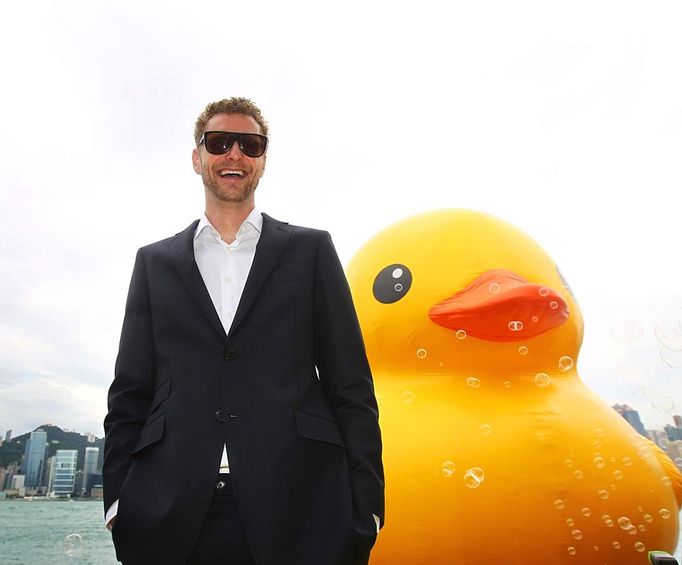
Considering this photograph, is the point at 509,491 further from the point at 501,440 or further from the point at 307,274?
the point at 307,274

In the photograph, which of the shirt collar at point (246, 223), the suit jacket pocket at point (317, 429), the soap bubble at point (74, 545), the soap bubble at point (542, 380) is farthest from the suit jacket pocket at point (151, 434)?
the soap bubble at point (542, 380)

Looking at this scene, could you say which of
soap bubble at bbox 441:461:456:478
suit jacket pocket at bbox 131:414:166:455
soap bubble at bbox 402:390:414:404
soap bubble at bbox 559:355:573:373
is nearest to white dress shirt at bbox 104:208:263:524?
suit jacket pocket at bbox 131:414:166:455

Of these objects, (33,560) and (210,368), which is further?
(33,560)

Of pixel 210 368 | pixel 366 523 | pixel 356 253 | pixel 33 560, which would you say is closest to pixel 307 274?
pixel 210 368

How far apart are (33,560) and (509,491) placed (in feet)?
86.2

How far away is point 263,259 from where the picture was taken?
1.53 m

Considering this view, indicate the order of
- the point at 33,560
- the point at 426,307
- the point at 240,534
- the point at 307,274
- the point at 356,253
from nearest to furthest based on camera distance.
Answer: the point at 240,534
the point at 307,274
the point at 426,307
the point at 356,253
the point at 33,560

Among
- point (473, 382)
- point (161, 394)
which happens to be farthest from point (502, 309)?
point (161, 394)

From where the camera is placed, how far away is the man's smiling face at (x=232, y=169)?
1644mm

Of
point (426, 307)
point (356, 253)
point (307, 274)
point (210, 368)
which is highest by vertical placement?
point (356, 253)

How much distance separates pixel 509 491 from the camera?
2818 mm

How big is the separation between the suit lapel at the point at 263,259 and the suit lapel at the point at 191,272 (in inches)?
2.6

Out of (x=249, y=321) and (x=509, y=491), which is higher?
(x=249, y=321)

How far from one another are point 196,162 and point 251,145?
0.26 m
